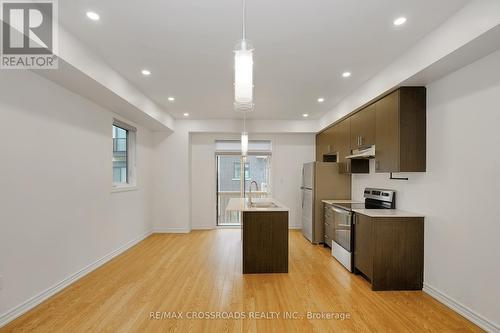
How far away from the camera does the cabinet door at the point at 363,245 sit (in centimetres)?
310

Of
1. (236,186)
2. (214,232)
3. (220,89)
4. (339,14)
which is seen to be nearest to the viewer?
(339,14)

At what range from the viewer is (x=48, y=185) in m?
2.82

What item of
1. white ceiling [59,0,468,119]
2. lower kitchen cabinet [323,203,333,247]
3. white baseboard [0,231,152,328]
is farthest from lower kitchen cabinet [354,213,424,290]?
white baseboard [0,231,152,328]

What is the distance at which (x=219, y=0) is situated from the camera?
1974 mm

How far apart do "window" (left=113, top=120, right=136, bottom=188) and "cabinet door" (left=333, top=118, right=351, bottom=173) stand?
4.24m

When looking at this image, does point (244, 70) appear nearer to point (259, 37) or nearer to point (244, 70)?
point (244, 70)

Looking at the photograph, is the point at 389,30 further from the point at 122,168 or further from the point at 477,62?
the point at 122,168

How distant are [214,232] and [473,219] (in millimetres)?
4949

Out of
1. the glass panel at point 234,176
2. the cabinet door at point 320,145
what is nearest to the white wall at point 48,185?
the glass panel at point 234,176

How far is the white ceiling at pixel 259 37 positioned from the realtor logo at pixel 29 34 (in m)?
0.14

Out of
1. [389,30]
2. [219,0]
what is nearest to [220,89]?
[219,0]

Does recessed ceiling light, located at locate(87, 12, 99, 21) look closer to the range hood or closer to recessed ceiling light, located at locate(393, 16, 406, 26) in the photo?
recessed ceiling light, located at locate(393, 16, 406, 26)

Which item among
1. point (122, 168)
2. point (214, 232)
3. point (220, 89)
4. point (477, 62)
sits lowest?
point (214, 232)

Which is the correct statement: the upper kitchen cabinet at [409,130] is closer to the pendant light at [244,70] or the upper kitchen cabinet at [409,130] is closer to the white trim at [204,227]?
the pendant light at [244,70]
